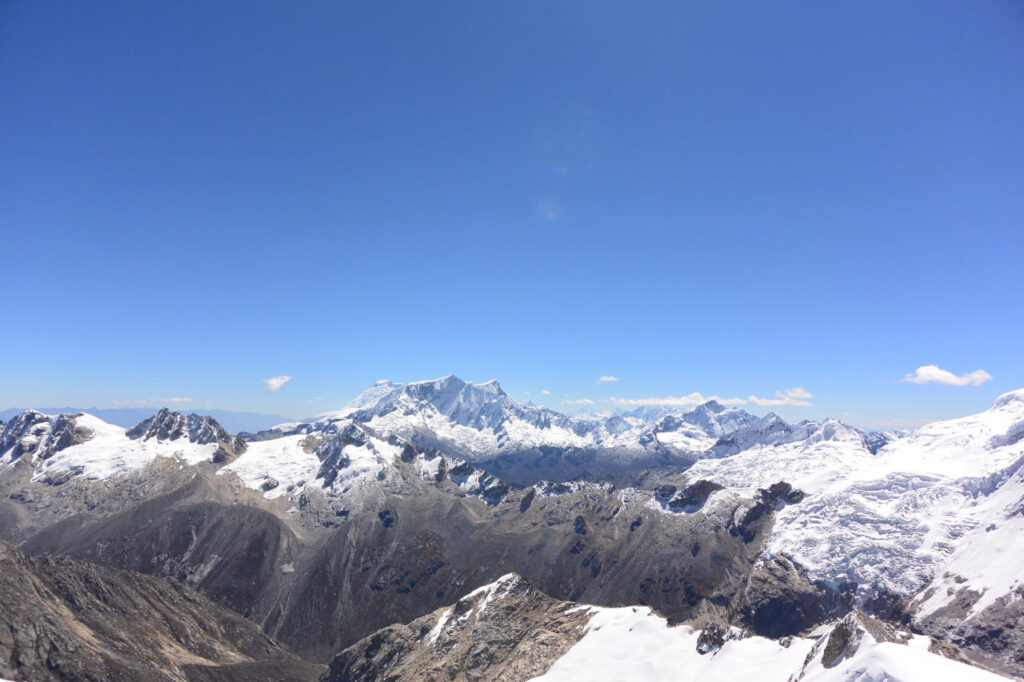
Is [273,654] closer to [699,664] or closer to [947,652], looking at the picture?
[699,664]

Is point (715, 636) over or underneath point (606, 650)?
over

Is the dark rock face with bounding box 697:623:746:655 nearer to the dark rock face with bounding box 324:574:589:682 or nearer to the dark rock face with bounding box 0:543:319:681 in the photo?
the dark rock face with bounding box 324:574:589:682

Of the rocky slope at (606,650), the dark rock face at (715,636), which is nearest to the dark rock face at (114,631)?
the rocky slope at (606,650)

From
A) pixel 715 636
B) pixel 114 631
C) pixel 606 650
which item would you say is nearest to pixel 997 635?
pixel 715 636

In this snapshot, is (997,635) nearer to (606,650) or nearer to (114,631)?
(606,650)

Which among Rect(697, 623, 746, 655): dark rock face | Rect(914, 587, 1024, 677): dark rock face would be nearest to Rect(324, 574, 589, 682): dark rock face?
Rect(697, 623, 746, 655): dark rock face

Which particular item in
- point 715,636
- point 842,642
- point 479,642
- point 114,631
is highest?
point 842,642

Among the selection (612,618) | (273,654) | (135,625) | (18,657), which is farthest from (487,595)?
(273,654)
